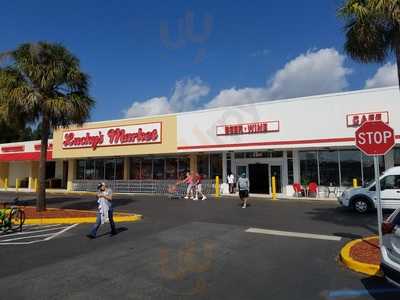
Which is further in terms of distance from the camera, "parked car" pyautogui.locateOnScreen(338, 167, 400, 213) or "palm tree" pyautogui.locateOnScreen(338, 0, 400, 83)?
"parked car" pyautogui.locateOnScreen(338, 167, 400, 213)

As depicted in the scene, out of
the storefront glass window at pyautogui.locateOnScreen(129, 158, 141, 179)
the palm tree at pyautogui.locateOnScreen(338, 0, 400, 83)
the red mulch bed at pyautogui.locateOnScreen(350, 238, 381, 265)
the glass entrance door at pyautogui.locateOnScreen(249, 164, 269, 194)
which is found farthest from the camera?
the storefront glass window at pyautogui.locateOnScreen(129, 158, 141, 179)

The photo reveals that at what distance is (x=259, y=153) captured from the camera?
2369 cm

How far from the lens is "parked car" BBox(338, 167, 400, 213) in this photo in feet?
43.7

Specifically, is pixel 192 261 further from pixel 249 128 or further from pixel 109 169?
pixel 109 169

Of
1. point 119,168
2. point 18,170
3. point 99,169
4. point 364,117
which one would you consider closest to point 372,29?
point 364,117

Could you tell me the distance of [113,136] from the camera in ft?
90.3

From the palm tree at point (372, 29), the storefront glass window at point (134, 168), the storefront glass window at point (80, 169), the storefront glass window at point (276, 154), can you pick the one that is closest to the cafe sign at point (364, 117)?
the storefront glass window at point (276, 154)

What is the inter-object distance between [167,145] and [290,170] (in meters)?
8.90

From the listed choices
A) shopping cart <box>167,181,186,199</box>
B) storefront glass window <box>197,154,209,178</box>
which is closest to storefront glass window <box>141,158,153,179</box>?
storefront glass window <box>197,154,209,178</box>

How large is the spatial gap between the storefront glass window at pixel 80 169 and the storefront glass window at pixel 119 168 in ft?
13.5

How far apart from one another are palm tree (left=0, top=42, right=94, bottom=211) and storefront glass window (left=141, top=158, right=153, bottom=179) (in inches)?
501

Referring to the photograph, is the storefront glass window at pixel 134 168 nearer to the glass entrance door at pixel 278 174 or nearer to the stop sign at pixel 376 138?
the glass entrance door at pixel 278 174

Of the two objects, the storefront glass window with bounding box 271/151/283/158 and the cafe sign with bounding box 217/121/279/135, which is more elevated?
the cafe sign with bounding box 217/121/279/135

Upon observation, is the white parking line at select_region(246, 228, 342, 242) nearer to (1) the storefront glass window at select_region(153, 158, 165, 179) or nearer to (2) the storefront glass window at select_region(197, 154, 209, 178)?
(2) the storefront glass window at select_region(197, 154, 209, 178)
